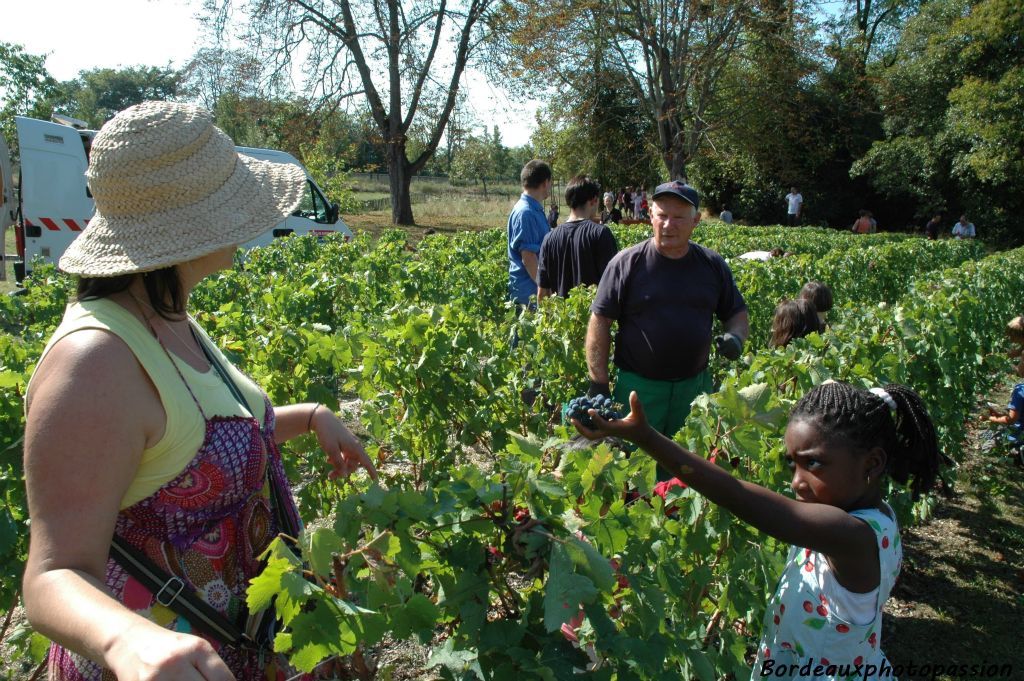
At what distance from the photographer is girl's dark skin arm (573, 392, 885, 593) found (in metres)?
1.62

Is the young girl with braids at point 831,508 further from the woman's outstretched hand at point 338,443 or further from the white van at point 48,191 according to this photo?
the white van at point 48,191

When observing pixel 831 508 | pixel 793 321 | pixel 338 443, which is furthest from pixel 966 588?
pixel 338 443

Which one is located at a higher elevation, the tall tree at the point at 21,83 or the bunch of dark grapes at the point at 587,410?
the tall tree at the point at 21,83

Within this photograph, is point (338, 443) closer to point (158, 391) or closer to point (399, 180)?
point (158, 391)

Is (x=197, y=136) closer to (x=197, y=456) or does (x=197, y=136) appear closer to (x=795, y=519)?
(x=197, y=456)

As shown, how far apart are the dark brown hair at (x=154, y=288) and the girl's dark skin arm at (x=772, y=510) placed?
0.86m

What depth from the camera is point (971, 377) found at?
5.36 metres

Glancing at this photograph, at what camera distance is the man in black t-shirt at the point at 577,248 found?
16.0 feet

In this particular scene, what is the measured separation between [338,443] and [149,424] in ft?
1.82

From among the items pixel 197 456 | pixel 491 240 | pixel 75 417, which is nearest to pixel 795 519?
pixel 197 456

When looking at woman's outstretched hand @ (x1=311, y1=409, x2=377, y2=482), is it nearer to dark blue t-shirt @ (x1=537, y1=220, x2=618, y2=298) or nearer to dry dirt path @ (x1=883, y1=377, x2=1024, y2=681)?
dry dirt path @ (x1=883, y1=377, x2=1024, y2=681)

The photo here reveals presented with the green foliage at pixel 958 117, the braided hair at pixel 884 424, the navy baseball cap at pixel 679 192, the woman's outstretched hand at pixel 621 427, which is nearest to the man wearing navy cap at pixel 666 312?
the navy baseball cap at pixel 679 192

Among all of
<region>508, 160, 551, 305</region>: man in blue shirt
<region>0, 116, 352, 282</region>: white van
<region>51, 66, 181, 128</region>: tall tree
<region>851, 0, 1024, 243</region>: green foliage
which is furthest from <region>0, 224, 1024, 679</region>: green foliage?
<region>51, 66, 181, 128</region>: tall tree

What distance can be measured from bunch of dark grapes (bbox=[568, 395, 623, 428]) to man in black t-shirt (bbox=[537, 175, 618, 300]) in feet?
10.6
